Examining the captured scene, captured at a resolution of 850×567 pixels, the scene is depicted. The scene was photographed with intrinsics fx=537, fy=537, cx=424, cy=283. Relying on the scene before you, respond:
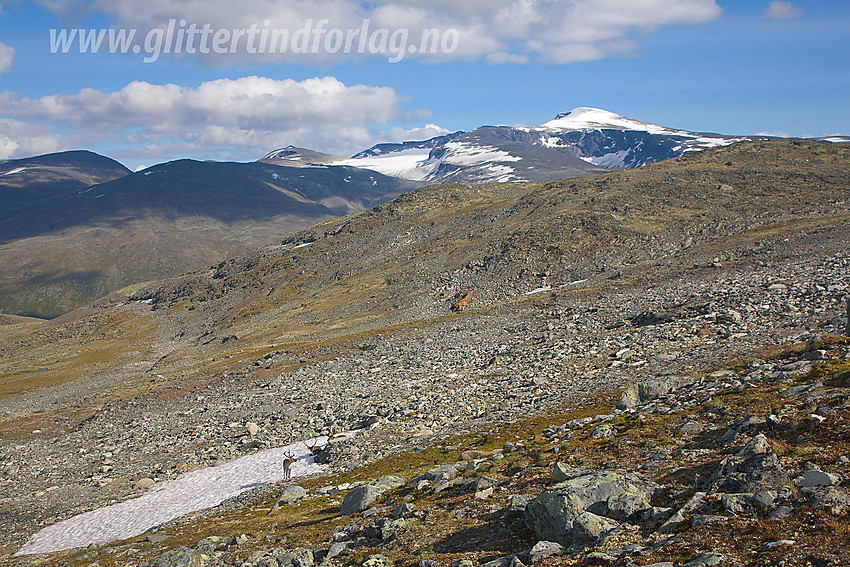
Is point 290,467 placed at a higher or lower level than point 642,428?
lower

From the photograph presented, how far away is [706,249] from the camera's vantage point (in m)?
62.9

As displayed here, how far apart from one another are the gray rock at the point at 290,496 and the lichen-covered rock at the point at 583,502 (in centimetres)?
1201

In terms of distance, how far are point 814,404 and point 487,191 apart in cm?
12755

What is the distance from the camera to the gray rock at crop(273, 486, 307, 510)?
2089 centimetres

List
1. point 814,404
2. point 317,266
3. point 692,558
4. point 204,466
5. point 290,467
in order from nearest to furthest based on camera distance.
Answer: point 692,558 → point 814,404 → point 290,467 → point 204,466 → point 317,266

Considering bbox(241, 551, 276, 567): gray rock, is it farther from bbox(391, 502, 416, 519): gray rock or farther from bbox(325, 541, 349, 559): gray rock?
bbox(391, 502, 416, 519): gray rock

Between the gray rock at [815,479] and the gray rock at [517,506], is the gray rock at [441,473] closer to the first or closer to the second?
the gray rock at [517,506]

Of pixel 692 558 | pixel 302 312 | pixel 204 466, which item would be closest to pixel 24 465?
pixel 204 466

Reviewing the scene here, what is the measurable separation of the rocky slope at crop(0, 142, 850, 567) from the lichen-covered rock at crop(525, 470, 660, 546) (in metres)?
0.11

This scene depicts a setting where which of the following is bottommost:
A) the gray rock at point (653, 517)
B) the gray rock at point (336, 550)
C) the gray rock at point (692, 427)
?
the gray rock at point (336, 550)

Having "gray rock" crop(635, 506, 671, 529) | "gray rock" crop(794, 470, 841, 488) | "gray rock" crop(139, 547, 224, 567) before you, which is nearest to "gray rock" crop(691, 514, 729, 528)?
"gray rock" crop(635, 506, 671, 529)

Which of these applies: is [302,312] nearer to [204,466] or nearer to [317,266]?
[317,266]

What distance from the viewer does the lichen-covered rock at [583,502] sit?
11.2m

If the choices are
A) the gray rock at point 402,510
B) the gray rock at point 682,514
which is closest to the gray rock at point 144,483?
the gray rock at point 402,510
